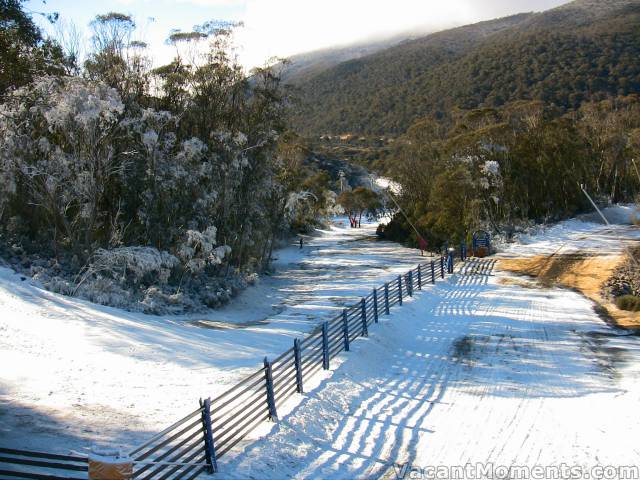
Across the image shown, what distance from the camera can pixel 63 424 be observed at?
26.5ft

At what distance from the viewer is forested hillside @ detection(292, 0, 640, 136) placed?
111 m

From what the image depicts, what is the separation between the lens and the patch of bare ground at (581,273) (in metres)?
18.9

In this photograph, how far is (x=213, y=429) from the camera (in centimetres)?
744

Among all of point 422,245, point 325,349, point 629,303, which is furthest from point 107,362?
point 422,245

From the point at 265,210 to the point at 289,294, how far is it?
5743 millimetres

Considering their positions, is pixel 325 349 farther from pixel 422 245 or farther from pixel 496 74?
pixel 496 74

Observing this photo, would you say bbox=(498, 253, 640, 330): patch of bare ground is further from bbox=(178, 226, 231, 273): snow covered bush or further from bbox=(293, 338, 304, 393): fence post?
bbox=(178, 226, 231, 273): snow covered bush

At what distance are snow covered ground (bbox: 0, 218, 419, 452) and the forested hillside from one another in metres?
71.9

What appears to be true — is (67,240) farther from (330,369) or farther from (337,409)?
(337,409)

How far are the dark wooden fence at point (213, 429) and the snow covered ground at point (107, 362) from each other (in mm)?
643

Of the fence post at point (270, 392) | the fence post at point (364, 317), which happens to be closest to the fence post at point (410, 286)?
the fence post at point (364, 317)

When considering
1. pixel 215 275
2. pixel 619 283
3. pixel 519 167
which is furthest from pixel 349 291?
pixel 519 167

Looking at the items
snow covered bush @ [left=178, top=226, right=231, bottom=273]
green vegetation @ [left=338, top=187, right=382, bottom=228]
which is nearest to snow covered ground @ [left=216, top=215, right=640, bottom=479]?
snow covered bush @ [left=178, top=226, right=231, bottom=273]

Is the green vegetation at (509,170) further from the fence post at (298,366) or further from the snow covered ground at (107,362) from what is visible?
the fence post at (298,366)
